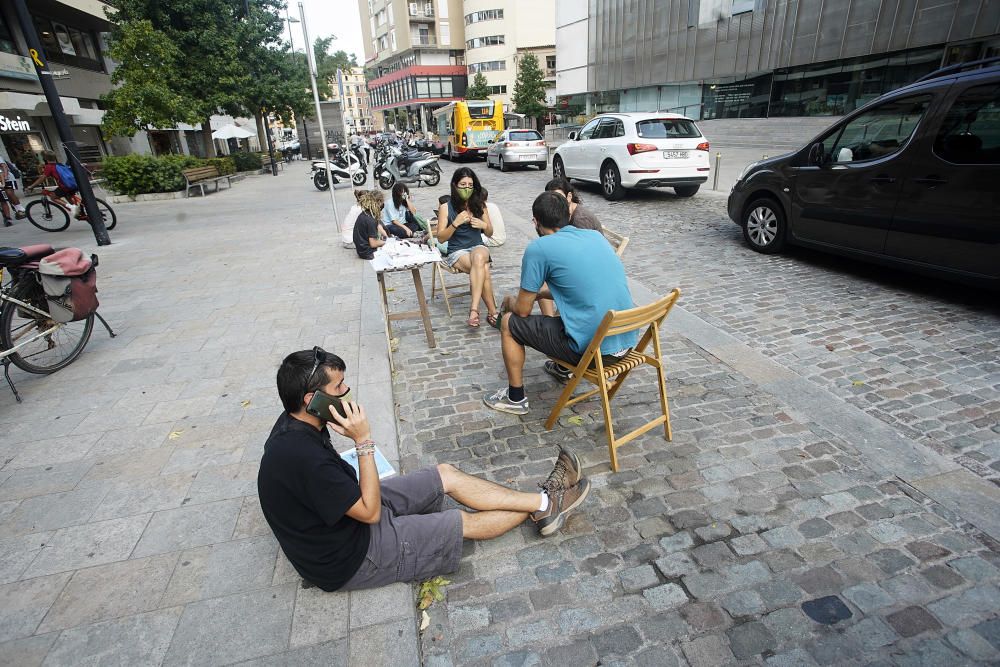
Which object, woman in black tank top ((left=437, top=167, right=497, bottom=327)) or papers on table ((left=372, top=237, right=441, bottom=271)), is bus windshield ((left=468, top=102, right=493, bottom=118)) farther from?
papers on table ((left=372, top=237, right=441, bottom=271))

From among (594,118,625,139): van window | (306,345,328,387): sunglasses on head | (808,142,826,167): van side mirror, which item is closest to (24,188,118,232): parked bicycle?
(594,118,625,139): van window

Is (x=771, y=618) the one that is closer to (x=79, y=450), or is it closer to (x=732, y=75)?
(x=79, y=450)

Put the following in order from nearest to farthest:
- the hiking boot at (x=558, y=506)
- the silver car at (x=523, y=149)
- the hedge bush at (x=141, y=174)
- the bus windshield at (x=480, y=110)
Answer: the hiking boot at (x=558, y=506) < the hedge bush at (x=141, y=174) < the silver car at (x=523, y=149) < the bus windshield at (x=480, y=110)

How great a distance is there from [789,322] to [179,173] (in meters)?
17.9

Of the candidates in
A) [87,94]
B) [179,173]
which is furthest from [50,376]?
[87,94]

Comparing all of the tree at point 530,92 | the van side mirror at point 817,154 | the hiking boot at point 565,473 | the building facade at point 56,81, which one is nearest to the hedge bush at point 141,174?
the building facade at point 56,81

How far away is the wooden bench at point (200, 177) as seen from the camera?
16625 mm

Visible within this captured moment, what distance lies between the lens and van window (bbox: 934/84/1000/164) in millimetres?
4453

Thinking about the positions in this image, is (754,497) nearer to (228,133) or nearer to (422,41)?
(228,133)

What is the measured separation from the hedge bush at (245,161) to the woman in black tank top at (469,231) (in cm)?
2432

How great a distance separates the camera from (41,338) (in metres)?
4.69

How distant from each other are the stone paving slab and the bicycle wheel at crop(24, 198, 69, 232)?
22.0 ft

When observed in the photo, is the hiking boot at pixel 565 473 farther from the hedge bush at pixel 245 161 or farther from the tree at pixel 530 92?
the tree at pixel 530 92

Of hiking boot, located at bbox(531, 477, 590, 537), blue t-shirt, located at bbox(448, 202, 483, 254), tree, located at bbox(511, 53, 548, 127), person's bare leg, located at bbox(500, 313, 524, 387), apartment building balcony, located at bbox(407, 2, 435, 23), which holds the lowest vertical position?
hiking boot, located at bbox(531, 477, 590, 537)
